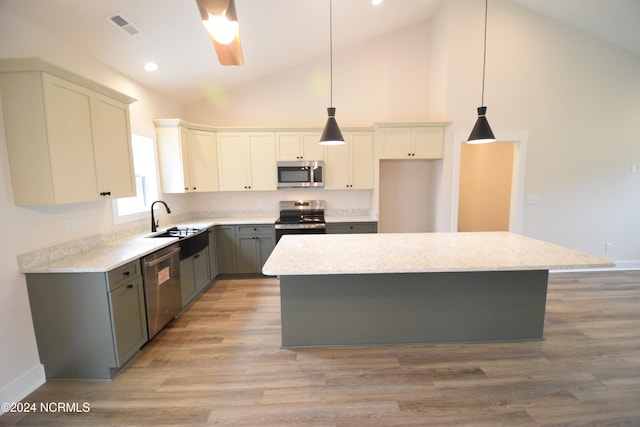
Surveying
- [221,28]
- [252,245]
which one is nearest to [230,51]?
[221,28]

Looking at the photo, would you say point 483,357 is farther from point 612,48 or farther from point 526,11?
point 612,48

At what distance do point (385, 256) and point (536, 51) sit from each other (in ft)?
14.2

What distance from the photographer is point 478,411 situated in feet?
6.06

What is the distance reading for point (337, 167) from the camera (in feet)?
15.0

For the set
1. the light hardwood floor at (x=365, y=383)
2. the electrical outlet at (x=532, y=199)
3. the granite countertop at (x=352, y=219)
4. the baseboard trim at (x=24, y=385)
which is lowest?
the light hardwood floor at (x=365, y=383)

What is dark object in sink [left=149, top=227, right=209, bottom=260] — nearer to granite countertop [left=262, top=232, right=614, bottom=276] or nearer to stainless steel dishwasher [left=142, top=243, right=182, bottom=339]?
stainless steel dishwasher [left=142, top=243, right=182, bottom=339]

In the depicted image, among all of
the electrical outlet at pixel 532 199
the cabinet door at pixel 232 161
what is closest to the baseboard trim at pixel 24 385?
the cabinet door at pixel 232 161

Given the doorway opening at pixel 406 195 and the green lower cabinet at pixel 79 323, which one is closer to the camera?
the green lower cabinet at pixel 79 323

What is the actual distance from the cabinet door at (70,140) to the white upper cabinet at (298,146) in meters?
2.53

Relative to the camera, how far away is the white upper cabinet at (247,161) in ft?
14.7

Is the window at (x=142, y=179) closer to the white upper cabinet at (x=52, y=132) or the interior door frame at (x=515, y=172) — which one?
the white upper cabinet at (x=52, y=132)

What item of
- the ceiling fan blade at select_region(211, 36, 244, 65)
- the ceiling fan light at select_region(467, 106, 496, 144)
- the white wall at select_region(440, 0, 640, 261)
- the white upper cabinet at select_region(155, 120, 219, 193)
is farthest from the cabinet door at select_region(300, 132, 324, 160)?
the ceiling fan blade at select_region(211, 36, 244, 65)

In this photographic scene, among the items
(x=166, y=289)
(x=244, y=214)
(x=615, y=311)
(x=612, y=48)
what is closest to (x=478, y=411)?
(x=615, y=311)

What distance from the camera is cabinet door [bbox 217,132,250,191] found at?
448 cm
